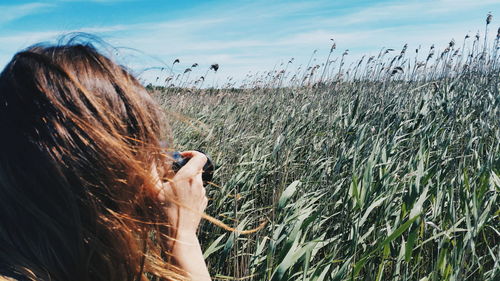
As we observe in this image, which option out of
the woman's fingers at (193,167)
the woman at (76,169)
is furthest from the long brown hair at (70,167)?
the woman's fingers at (193,167)

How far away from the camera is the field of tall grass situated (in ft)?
5.40

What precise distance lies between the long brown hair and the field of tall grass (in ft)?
0.67

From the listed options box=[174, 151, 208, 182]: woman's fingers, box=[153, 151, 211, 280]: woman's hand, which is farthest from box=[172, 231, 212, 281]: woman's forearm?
box=[174, 151, 208, 182]: woman's fingers

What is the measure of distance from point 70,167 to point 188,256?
12.0 inches

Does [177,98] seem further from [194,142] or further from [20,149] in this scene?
[20,149]

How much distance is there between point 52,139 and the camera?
72 centimetres

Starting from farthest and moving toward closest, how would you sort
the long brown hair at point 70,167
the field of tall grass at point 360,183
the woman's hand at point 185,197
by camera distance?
the field of tall grass at point 360,183 < the woman's hand at point 185,197 < the long brown hair at point 70,167

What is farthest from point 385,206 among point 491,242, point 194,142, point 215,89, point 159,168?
point 215,89

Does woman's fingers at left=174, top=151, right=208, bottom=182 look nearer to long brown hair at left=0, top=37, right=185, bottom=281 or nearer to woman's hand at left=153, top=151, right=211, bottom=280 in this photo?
woman's hand at left=153, top=151, right=211, bottom=280

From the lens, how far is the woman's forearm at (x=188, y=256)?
0.89m

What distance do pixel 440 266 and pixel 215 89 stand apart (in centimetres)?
567

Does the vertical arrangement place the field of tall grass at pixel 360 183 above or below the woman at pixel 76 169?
below

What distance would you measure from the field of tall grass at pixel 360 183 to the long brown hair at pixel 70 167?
20cm

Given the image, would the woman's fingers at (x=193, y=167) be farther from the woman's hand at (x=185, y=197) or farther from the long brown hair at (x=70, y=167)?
the long brown hair at (x=70, y=167)
